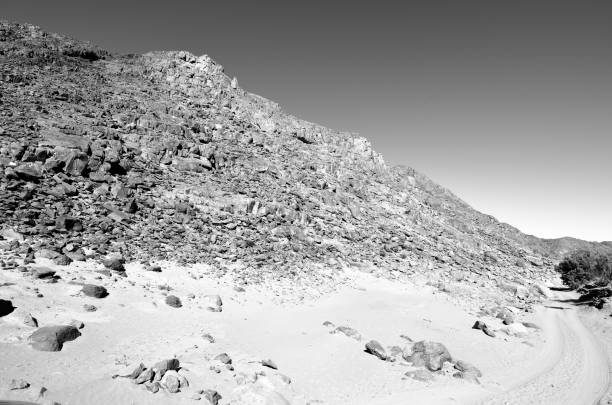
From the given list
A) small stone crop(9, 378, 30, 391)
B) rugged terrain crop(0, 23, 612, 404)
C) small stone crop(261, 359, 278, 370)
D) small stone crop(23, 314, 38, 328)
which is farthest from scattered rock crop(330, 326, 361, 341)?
small stone crop(23, 314, 38, 328)

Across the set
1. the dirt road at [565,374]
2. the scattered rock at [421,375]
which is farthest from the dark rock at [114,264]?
the dirt road at [565,374]

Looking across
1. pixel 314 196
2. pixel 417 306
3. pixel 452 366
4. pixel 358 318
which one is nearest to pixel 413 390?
pixel 452 366

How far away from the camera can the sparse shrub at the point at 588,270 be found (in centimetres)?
3897

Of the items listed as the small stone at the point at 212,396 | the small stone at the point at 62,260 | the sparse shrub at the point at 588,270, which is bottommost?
the small stone at the point at 212,396

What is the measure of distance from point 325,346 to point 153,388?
9.68 metres

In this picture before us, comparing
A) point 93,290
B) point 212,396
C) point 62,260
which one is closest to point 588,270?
point 212,396

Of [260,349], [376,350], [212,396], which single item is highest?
[376,350]

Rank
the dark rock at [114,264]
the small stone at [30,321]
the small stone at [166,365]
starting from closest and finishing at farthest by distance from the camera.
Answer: the small stone at [166,365] < the small stone at [30,321] < the dark rock at [114,264]

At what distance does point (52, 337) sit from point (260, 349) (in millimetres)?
9050

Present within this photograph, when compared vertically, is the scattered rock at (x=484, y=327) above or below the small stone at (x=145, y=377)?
above

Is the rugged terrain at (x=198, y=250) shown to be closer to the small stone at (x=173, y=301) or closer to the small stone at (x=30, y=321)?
the small stone at (x=30, y=321)

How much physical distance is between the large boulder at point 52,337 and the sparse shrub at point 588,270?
50.7m

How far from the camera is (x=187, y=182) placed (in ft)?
119

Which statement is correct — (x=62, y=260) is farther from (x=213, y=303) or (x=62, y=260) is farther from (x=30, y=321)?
(x=213, y=303)
